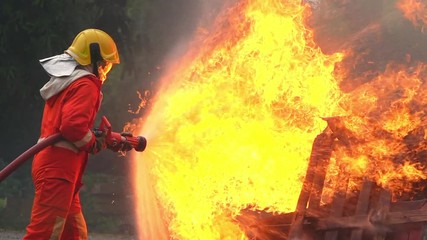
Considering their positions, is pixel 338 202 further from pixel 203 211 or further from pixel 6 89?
pixel 6 89

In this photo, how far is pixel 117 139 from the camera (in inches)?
232

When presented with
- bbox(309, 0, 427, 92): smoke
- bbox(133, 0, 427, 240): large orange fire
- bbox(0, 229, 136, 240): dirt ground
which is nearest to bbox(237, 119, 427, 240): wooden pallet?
bbox(133, 0, 427, 240): large orange fire

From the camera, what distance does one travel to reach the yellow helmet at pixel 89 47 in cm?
584

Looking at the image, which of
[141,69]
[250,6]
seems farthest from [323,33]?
[141,69]

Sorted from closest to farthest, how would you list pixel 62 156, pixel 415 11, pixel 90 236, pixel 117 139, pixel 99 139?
pixel 62 156 → pixel 99 139 → pixel 117 139 → pixel 415 11 → pixel 90 236

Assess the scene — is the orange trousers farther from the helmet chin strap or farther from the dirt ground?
the dirt ground

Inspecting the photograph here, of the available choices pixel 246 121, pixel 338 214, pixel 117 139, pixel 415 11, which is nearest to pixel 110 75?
pixel 415 11

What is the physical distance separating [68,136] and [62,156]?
183 mm

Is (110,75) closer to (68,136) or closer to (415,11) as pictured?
(415,11)

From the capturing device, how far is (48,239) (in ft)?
17.7

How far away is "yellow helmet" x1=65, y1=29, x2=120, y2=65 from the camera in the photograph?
19.2 feet

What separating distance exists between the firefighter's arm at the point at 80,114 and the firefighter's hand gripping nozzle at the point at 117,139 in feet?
0.65

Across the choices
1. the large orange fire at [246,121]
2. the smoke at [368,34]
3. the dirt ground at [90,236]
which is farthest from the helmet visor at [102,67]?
the dirt ground at [90,236]

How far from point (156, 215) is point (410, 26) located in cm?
594
